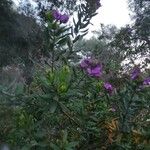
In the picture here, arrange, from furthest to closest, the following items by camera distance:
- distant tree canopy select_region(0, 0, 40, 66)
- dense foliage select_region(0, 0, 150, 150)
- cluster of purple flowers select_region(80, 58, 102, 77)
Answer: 1. distant tree canopy select_region(0, 0, 40, 66)
2. cluster of purple flowers select_region(80, 58, 102, 77)
3. dense foliage select_region(0, 0, 150, 150)

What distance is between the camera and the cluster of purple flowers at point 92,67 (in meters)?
3.82

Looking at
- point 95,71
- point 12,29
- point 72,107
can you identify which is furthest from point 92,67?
point 12,29

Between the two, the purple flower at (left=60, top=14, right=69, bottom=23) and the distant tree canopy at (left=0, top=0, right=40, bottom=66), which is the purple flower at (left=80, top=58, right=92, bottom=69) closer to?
the purple flower at (left=60, top=14, right=69, bottom=23)

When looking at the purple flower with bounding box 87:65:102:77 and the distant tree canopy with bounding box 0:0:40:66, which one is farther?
the distant tree canopy with bounding box 0:0:40:66

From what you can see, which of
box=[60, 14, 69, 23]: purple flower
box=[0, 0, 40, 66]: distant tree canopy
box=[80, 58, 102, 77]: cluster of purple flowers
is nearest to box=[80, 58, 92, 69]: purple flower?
box=[80, 58, 102, 77]: cluster of purple flowers

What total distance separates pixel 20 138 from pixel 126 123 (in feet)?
2.35

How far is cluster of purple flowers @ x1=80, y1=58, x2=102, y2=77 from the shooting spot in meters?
3.82

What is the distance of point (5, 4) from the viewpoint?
2420 centimetres

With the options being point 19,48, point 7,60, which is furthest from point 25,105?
point 19,48

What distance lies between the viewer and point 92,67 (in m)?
3.86

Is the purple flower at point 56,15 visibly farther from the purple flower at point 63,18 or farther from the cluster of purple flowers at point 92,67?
the cluster of purple flowers at point 92,67

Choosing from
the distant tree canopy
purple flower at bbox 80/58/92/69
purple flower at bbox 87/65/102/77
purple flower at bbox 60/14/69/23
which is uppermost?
the distant tree canopy

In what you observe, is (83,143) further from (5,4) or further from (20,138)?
(5,4)

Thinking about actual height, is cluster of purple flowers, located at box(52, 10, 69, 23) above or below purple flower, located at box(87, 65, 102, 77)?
above
